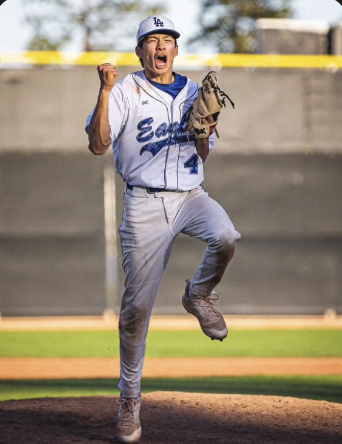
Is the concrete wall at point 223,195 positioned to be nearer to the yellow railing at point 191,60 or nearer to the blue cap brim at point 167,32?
the yellow railing at point 191,60

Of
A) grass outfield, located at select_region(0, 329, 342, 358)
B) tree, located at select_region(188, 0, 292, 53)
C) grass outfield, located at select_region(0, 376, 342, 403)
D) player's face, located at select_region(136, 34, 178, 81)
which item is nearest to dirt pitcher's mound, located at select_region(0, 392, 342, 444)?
grass outfield, located at select_region(0, 376, 342, 403)

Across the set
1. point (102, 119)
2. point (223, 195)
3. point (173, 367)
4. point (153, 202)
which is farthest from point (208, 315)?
point (223, 195)

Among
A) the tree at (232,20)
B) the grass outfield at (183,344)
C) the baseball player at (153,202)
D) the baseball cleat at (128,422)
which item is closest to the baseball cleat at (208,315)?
the baseball player at (153,202)

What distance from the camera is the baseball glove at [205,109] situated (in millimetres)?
3213

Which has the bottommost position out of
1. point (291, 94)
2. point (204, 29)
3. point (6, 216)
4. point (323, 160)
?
point (6, 216)

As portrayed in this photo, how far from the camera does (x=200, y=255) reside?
8.48m

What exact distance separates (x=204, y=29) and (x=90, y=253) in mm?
26981

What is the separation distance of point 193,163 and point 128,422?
122 centimetres

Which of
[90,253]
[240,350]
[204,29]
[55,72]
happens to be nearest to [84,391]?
[240,350]

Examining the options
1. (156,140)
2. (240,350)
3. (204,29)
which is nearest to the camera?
(156,140)

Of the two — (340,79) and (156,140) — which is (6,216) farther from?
(156,140)

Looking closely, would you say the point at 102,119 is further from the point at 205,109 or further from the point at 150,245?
the point at 150,245

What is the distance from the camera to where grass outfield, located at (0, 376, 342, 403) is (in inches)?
207

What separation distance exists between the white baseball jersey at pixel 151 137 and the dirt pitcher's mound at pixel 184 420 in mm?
1189
